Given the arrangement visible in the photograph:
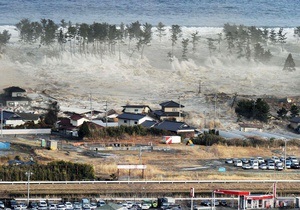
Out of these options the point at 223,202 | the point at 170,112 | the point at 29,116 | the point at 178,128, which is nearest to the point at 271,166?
the point at 178,128

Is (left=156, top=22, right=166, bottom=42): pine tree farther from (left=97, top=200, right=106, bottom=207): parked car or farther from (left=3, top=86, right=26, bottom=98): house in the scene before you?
(left=97, top=200, right=106, bottom=207): parked car

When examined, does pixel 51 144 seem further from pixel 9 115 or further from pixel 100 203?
pixel 100 203

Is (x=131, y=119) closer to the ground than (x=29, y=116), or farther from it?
farther from it

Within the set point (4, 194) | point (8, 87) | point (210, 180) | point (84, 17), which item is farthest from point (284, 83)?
point (4, 194)

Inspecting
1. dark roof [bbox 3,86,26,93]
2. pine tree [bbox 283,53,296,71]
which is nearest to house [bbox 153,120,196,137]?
dark roof [bbox 3,86,26,93]

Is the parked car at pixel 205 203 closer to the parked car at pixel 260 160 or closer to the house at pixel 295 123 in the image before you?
the parked car at pixel 260 160

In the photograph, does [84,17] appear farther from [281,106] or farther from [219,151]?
[219,151]

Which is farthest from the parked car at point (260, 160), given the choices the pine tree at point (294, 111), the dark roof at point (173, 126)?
the pine tree at point (294, 111)
